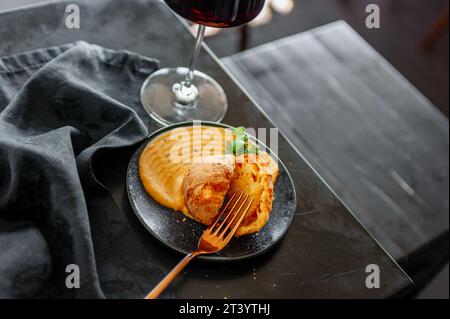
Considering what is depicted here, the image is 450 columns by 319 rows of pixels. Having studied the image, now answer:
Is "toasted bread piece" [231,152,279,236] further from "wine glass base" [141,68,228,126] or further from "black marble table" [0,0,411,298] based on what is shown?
"wine glass base" [141,68,228,126]

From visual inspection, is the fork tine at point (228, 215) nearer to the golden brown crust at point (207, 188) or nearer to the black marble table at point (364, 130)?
the golden brown crust at point (207, 188)

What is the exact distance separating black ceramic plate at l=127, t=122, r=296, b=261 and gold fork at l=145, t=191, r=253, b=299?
0.5 inches

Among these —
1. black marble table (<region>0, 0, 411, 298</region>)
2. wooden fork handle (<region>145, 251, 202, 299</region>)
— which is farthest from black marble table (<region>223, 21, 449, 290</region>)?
wooden fork handle (<region>145, 251, 202, 299</region>)

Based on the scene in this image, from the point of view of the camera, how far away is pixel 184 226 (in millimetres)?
680

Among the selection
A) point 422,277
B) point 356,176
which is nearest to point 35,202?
point 356,176

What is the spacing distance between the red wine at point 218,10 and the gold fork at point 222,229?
242mm

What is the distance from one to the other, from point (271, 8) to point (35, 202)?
155 centimetres

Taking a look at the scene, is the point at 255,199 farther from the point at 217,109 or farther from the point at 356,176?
the point at 356,176

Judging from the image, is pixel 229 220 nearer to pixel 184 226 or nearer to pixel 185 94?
pixel 184 226

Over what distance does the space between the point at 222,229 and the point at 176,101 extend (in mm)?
286

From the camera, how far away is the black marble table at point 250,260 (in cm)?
67

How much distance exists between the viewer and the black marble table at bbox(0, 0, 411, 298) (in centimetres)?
67

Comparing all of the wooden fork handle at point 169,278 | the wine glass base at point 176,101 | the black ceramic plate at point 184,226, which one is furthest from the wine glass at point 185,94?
the wooden fork handle at point 169,278
